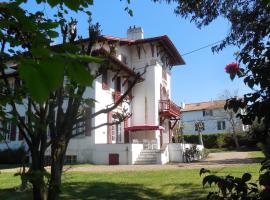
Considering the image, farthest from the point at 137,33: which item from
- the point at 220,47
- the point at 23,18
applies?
the point at 23,18

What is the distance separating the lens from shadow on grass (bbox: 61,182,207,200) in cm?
931

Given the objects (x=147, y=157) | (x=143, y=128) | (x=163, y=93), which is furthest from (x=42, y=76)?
(x=163, y=93)

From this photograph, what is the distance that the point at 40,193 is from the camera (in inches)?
192

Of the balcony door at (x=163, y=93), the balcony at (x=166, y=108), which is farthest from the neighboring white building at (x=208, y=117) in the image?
the balcony at (x=166, y=108)

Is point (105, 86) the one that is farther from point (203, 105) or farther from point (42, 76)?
point (203, 105)

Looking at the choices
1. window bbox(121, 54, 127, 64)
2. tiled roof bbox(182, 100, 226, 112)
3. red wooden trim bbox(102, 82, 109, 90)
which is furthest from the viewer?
tiled roof bbox(182, 100, 226, 112)

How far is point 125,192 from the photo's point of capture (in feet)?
33.2

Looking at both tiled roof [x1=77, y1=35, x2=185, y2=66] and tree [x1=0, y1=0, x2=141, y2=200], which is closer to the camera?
tree [x1=0, y1=0, x2=141, y2=200]

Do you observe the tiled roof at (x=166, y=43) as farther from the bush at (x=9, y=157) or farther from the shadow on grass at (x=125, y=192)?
the shadow on grass at (x=125, y=192)

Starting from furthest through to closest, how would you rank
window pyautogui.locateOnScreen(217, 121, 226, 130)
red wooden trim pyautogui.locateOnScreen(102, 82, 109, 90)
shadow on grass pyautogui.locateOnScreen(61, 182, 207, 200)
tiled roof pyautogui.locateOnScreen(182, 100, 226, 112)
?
tiled roof pyautogui.locateOnScreen(182, 100, 226, 112), window pyautogui.locateOnScreen(217, 121, 226, 130), red wooden trim pyautogui.locateOnScreen(102, 82, 109, 90), shadow on grass pyautogui.locateOnScreen(61, 182, 207, 200)

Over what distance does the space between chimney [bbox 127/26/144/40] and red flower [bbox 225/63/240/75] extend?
29210 millimetres

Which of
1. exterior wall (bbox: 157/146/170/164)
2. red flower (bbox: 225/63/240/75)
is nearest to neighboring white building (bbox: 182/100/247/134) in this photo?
exterior wall (bbox: 157/146/170/164)

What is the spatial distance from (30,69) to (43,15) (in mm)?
3132

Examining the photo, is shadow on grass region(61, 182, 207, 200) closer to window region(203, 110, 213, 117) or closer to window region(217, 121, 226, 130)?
window region(217, 121, 226, 130)
